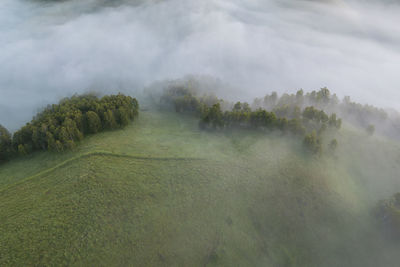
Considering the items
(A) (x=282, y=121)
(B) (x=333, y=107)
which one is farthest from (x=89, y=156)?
(B) (x=333, y=107)

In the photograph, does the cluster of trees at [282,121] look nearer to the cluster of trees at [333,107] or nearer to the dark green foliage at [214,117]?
the dark green foliage at [214,117]

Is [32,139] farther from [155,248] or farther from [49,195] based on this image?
[155,248]

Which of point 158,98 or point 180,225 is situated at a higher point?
point 158,98

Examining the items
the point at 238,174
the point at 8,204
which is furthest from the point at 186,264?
the point at 8,204

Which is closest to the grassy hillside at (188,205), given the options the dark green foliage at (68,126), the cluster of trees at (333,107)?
the dark green foliage at (68,126)

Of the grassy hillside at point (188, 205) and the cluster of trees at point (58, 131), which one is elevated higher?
the cluster of trees at point (58, 131)

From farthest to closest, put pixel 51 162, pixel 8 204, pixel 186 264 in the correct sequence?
pixel 51 162, pixel 8 204, pixel 186 264
